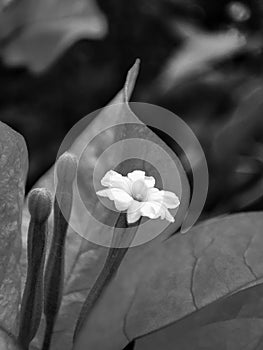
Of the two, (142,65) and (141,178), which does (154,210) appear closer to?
(141,178)

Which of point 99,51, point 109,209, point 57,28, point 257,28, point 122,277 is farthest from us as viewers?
point 99,51

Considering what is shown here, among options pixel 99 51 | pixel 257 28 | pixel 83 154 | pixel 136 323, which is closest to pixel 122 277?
pixel 136 323

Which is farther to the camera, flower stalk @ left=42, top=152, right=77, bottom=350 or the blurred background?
the blurred background

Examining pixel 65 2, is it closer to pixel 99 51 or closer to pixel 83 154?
pixel 99 51

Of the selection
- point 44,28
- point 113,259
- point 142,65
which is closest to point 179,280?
point 113,259

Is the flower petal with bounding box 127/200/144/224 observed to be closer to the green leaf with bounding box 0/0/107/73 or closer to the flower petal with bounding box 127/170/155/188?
the flower petal with bounding box 127/170/155/188

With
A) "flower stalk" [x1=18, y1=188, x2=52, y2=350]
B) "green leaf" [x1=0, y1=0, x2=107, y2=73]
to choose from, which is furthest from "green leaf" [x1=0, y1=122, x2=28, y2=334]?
"green leaf" [x1=0, y1=0, x2=107, y2=73]

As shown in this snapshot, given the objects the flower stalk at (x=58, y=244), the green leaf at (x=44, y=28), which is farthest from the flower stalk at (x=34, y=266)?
the green leaf at (x=44, y=28)
